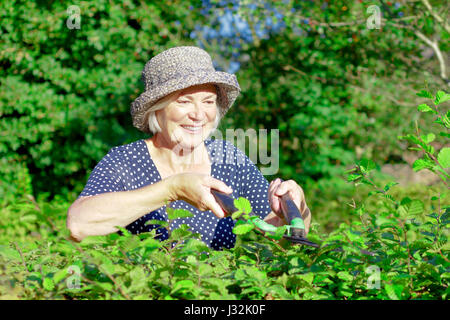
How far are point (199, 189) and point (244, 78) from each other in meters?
5.05

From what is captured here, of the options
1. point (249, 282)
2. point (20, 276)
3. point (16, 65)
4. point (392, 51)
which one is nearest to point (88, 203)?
point (20, 276)

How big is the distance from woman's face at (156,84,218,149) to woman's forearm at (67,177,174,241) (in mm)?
887

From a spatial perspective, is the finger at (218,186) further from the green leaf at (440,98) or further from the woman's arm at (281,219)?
the green leaf at (440,98)

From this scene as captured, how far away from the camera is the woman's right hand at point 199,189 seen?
5.50 feet

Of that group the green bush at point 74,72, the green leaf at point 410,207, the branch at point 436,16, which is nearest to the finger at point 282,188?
the green leaf at point 410,207

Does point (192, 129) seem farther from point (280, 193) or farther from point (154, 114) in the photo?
A: point (280, 193)

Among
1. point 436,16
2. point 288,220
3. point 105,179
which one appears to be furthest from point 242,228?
point 436,16

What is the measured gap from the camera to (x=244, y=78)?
21.7 ft

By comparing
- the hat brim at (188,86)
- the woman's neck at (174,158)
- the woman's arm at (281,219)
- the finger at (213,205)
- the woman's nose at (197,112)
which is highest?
the hat brim at (188,86)

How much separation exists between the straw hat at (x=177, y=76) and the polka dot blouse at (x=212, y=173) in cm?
28

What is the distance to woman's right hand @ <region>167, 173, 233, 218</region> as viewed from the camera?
1.68 meters

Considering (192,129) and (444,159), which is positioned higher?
(192,129)

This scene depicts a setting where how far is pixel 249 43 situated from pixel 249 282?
A: 18.9ft
